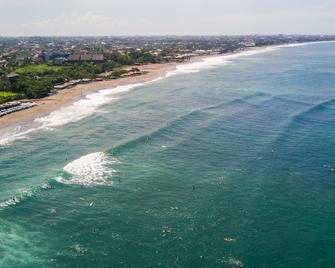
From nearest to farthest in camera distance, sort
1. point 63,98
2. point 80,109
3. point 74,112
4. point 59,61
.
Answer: point 74,112, point 80,109, point 63,98, point 59,61

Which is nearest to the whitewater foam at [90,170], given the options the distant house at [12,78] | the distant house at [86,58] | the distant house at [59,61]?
the distant house at [12,78]

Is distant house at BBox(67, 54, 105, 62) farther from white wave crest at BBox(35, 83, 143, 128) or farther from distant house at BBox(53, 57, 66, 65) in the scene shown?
white wave crest at BBox(35, 83, 143, 128)

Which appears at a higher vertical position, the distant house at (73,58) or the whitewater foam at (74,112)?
the distant house at (73,58)

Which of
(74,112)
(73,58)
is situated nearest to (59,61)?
(73,58)

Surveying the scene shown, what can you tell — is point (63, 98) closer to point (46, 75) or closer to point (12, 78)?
point (12, 78)

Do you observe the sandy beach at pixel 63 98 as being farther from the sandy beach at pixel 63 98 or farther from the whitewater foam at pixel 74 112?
the whitewater foam at pixel 74 112

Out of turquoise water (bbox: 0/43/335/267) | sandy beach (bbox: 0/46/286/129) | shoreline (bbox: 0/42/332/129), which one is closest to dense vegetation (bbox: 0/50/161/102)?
shoreline (bbox: 0/42/332/129)
